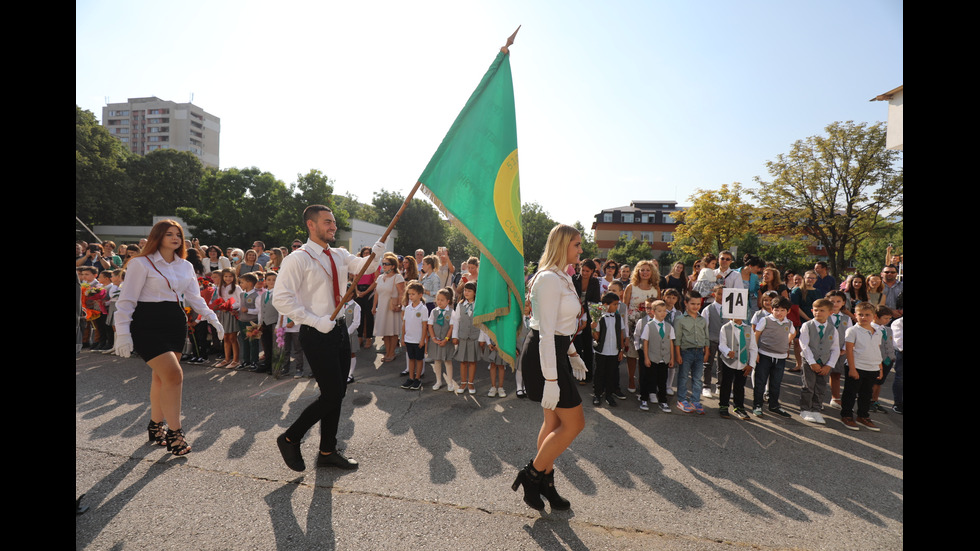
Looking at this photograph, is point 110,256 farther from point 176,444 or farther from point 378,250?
point 378,250

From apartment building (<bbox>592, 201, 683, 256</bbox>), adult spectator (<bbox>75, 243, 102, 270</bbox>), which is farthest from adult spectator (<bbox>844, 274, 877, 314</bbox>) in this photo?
apartment building (<bbox>592, 201, 683, 256</bbox>)

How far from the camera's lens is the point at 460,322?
6.54 meters

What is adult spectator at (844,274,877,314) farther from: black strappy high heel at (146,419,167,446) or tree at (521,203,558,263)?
tree at (521,203,558,263)

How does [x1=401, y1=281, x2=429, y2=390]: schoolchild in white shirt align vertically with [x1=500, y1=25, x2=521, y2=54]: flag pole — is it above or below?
below

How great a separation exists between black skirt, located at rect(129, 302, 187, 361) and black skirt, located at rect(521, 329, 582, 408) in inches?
127

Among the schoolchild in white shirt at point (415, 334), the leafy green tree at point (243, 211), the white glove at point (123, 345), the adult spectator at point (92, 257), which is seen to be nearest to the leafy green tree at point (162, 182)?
the leafy green tree at point (243, 211)

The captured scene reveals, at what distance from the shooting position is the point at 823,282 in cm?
768

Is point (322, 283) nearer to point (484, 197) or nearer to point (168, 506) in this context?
point (484, 197)

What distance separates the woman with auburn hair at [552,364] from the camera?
10.1ft

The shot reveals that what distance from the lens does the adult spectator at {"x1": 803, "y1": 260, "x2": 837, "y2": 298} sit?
7489 millimetres

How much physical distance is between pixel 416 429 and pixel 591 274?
13.0 ft

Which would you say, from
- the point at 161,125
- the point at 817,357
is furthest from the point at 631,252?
the point at 161,125

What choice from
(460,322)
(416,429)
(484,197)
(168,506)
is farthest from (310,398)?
(484,197)

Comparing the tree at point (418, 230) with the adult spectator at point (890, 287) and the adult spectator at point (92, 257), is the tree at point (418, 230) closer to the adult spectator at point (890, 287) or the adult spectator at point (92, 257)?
the adult spectator at point (92, 257)
